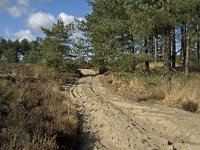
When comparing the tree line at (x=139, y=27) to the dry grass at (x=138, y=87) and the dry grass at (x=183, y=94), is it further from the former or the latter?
the dry grass at (x=183, y=94)

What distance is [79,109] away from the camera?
55.1ft

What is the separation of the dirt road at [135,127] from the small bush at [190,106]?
1.67ft

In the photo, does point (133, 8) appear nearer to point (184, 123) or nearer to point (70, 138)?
point (184, 123)

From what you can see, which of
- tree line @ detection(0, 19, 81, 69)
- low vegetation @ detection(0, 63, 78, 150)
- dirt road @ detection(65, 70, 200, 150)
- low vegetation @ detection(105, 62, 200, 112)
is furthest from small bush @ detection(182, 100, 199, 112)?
tree line @ detection(0, 19, 81, 69)

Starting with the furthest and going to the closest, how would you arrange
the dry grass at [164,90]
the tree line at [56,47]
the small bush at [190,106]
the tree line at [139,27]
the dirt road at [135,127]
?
the tree line at [56,47] → the tree line at [139,27] → the dry grass at [164,90] → the small bush at [190,106] → the dirt road at [135,127]

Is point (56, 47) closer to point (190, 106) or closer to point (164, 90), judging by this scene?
point (164, 90)

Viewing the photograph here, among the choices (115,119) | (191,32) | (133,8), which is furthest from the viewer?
(191,32)

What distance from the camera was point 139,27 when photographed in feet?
69.9

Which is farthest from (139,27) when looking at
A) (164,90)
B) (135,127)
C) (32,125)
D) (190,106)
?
(32,125)

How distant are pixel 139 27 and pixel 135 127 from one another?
9645 millimetres

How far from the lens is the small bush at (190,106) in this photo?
1562 centimetres

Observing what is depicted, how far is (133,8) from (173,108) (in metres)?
8.74

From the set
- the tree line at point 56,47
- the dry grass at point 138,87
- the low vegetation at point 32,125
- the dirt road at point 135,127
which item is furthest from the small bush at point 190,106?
the tree line at point 56,47

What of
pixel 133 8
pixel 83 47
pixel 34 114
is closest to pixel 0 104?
pixel 34 114
